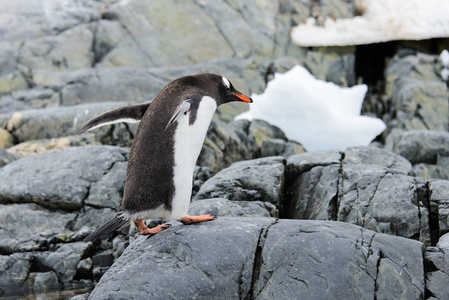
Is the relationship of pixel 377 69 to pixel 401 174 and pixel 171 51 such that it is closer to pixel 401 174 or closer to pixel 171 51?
pixel 171 51

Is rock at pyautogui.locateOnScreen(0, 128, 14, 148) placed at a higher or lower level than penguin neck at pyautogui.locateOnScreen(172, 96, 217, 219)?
lower

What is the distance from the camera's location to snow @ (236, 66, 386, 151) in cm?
957

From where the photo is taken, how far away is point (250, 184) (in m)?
5.04

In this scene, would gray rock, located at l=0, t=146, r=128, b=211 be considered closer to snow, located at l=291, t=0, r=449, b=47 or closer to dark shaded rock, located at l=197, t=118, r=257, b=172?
dark shaded rock, located at l=197, t=118, r=257, b=172

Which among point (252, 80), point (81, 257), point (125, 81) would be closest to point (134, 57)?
point (125, 81)

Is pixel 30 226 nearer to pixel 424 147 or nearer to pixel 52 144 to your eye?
pixel 52 144

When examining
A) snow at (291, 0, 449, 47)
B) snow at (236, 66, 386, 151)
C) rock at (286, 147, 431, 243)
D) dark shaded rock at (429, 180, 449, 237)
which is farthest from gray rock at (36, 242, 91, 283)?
snow at (291, 0, 449, 47)

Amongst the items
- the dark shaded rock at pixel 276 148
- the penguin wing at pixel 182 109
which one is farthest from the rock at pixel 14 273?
the dark shaded rock at pixel 276 148

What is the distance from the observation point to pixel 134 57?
43.4 feet

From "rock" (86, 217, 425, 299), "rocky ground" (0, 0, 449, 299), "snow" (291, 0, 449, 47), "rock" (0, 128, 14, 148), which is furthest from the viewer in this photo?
"snow" (291, 0, 449, 47)

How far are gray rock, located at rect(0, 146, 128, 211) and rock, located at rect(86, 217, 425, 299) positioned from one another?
247 centimetres

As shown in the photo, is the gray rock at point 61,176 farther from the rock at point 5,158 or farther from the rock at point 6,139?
the rock at point 6,139

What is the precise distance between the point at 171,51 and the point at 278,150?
6.09 metres

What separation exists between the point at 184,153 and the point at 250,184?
163 centimetres
